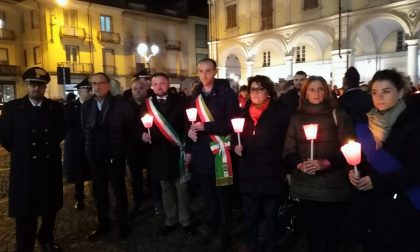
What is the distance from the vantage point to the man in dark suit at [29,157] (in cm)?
415

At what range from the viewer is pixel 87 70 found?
3578 cm

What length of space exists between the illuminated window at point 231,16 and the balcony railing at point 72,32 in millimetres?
15684

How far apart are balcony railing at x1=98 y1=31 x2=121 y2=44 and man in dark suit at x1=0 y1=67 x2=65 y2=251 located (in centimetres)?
3526

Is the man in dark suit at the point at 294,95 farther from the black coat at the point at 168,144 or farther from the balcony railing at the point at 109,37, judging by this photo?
the balcony railing at the point at 109,37

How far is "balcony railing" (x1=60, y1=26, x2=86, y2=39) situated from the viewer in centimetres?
3412

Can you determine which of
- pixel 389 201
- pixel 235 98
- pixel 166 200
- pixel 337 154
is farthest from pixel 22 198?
pixel 389 201

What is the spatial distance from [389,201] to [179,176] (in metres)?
2.82

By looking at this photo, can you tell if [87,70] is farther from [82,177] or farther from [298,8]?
[82,177]

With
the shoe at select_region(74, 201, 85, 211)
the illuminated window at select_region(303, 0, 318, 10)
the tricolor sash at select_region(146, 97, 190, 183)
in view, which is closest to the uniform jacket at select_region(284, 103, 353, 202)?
the tricolor sash at select_region(146, 97, 190, 183)

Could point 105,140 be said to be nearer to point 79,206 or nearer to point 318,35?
point 79,206

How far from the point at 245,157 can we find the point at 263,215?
29.8 inches

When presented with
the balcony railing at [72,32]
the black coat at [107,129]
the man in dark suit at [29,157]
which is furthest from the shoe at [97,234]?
the balcony railing at [72,32]

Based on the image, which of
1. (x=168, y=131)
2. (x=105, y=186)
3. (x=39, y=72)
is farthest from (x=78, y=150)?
(x=168, y=131)

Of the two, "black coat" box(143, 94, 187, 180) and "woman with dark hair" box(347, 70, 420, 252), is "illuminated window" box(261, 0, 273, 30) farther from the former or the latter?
"woman with dark hair" box(347, 70, 420, 252)
